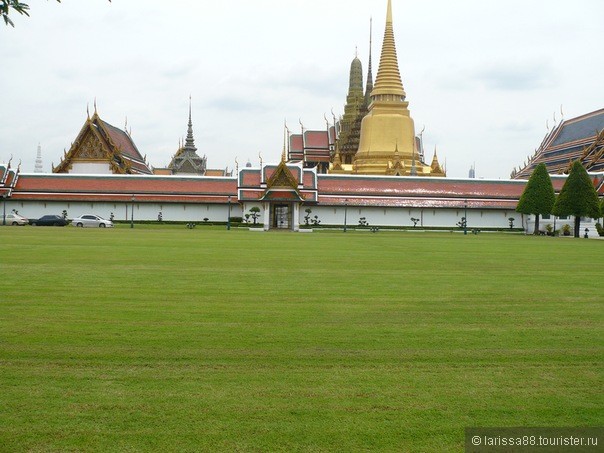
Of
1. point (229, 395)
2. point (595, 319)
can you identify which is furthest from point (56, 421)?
point (595, 319)

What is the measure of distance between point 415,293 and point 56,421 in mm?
6815

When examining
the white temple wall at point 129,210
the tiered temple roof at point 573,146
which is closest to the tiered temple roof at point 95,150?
the white temple wall at point 129,210

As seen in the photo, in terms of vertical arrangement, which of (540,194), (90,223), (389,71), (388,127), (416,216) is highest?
(389,71)

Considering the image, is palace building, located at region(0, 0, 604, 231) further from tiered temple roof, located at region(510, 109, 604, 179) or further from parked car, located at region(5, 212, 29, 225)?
parked car, located at region(5, 212, 29, 225)

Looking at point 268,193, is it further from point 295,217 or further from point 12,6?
point 12,6

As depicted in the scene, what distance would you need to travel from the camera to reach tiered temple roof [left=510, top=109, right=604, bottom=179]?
Answer: 54.0 meters

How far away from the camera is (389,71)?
63.3m

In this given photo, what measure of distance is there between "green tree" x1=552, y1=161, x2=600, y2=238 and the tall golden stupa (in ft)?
68.7

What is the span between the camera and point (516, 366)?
19.4ft

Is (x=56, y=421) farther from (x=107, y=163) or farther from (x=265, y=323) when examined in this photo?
(x=107, y=163)

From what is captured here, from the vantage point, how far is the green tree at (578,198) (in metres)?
39.3

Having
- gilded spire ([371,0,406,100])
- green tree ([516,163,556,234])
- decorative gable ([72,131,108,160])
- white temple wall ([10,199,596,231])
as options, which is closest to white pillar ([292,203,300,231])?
white temple wall ([10,199,596,231])

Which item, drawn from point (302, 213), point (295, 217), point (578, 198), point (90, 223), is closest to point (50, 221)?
point (90, 223)

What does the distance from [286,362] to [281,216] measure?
43588 mm
